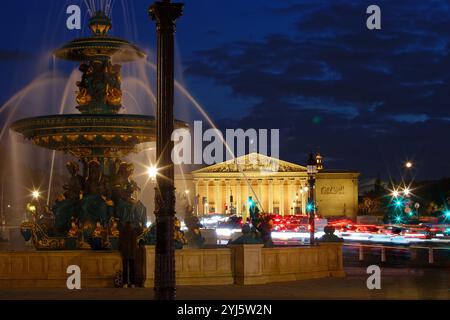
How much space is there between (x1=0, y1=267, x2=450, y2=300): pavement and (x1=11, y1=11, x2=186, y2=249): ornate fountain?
3.83 m

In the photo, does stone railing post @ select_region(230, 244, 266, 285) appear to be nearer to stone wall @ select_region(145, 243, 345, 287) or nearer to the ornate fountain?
stone wall @ select_region(145, 243, 345, 287)

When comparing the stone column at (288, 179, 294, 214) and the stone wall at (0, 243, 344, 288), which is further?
the stone column at (288, 179, 294, 214)

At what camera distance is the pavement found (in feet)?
49.9

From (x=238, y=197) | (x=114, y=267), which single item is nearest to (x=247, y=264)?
(x=114, y=267)

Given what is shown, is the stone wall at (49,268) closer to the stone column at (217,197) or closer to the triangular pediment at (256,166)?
the triangular pediment at (256,166)

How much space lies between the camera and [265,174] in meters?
155

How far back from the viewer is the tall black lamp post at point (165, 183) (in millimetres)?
11672

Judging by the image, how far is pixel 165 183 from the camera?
1172cm

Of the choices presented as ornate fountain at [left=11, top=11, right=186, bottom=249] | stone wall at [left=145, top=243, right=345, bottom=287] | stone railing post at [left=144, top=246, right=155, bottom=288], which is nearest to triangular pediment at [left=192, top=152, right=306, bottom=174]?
ornate fountain at [left=11, top=11, right=186, bottom=249]

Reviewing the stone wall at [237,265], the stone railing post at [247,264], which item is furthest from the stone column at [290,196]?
the stone railing post at [247,264]
